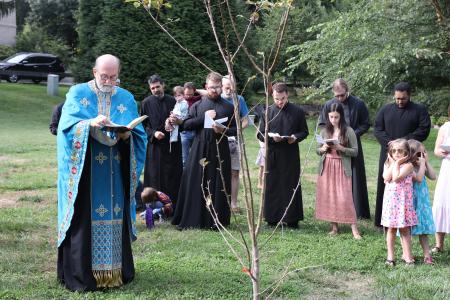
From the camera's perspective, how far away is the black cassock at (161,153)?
32.5 ft

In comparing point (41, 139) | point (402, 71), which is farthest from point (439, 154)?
point (41, 139)

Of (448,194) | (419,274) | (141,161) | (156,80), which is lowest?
(419,274)

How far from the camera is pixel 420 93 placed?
18.8m

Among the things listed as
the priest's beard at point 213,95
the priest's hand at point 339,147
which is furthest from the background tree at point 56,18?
the priest's hand at point 339,147

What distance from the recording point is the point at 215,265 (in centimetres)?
700

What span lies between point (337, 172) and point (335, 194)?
28cm

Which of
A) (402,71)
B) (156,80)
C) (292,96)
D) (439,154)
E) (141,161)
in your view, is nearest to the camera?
(141,161)

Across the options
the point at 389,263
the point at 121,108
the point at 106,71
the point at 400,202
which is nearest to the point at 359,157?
the point at 400,202

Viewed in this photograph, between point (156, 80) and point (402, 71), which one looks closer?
point (156, 80)

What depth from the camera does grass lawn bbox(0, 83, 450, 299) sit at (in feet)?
20.1

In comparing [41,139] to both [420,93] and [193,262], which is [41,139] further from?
[193,262]

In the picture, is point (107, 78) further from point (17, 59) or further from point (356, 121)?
point (17, 59)

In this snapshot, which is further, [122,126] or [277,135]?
[277,135]

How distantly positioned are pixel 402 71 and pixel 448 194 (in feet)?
36.3
